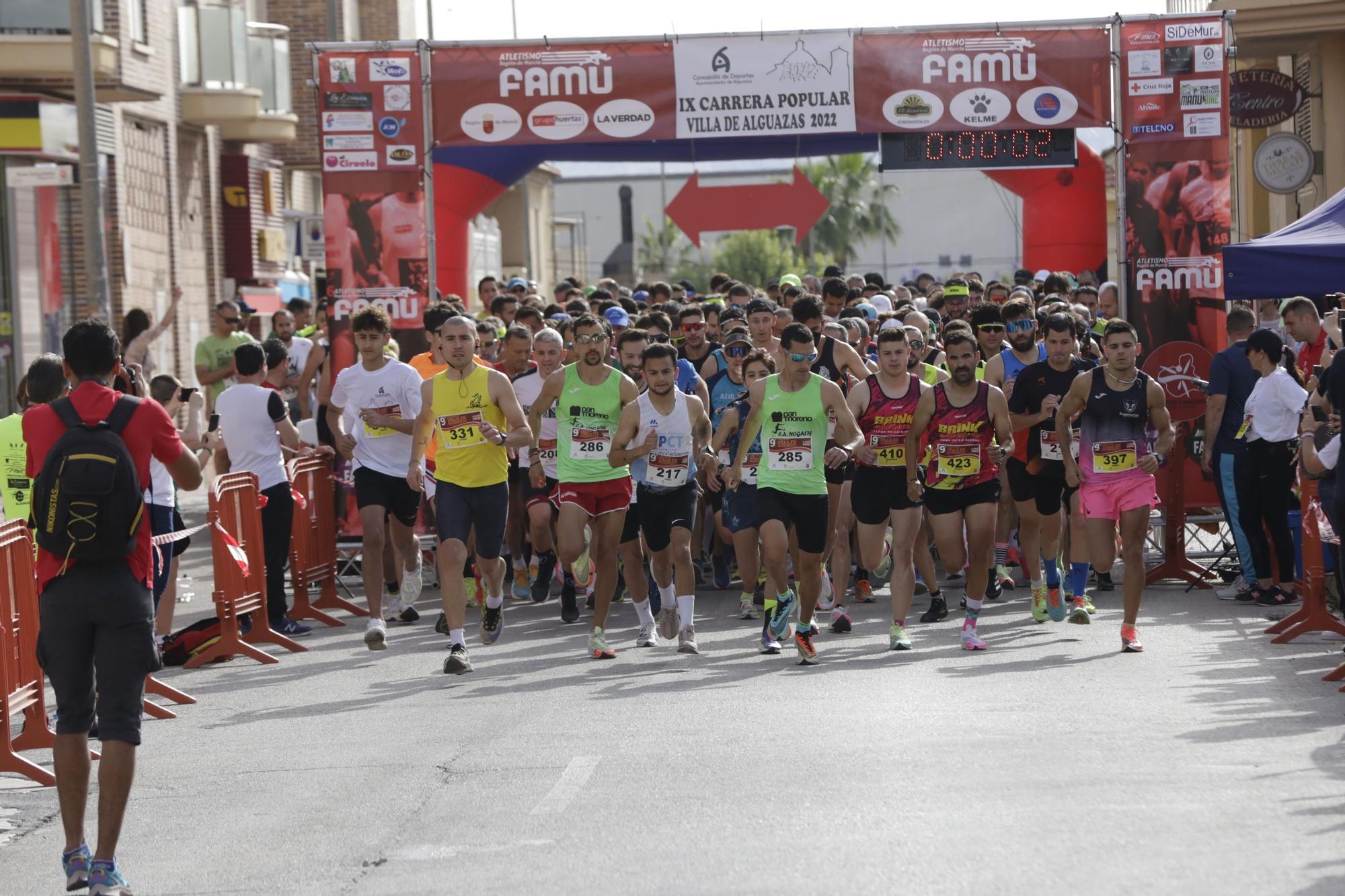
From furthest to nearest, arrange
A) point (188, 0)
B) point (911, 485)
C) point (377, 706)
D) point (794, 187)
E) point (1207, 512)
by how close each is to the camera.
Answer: point (188, 0) → point (794, 187) → point (1207, 512) → point (911, 485) → point (377, 706)

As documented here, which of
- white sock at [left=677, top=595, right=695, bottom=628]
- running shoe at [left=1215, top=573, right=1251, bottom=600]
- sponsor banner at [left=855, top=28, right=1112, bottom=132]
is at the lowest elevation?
running shoe at [left=1215, top=573, right=1251, bottom=600]

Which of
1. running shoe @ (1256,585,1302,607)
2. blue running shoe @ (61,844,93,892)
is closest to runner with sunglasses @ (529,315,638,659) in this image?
running shoe @ (1256,585,1302,607)

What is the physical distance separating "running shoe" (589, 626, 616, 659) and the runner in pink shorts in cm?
306

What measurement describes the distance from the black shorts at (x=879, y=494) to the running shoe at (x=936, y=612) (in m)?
1.27

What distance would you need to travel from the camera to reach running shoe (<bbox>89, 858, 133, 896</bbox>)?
6.50 metres

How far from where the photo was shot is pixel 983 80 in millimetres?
17031

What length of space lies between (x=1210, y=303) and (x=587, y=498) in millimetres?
7317

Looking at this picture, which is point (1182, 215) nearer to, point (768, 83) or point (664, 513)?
point (768, 83)

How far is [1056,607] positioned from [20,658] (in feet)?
22.5

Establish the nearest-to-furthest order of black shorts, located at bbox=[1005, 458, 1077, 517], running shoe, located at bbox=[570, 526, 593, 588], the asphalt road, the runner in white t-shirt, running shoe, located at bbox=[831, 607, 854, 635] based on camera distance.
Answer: the asphalt road < running shoe, located at bbox=[570, 526, 593, 588] < running shoe, located at bbox=[831, 607, 854, 635] < the runner in white t-shirt < black shorts, located at bbox=[1005, 458, 1077, 517]

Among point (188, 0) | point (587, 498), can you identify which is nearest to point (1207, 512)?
point (587, 498)

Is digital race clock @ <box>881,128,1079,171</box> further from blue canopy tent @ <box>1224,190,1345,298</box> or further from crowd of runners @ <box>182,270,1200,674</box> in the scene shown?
blue canopy tent @ <box>1224,190,1345,298</box>

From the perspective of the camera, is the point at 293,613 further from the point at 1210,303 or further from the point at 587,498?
the point at 1210,303

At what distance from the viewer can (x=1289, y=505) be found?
1364 centimetres
